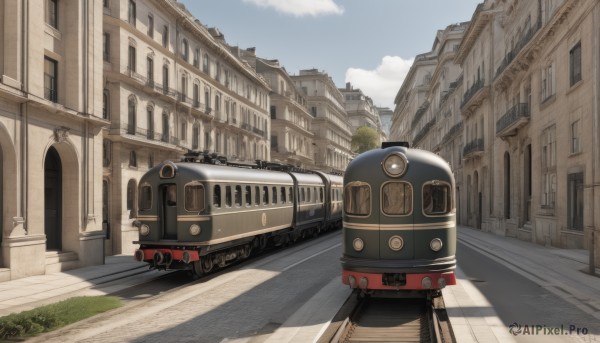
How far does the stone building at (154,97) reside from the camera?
27109 mm

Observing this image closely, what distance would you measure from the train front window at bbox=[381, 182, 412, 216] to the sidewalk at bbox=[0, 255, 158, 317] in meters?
8.06

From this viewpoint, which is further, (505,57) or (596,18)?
(505,57)

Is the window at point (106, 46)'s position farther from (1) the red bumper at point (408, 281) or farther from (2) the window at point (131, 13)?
(1) the red bumper at point (408, 281)

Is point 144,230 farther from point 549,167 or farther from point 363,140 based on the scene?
point 363,140

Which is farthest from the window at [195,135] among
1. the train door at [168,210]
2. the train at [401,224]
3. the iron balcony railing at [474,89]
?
the train at [401,224]

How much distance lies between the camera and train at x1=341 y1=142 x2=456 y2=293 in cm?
1077

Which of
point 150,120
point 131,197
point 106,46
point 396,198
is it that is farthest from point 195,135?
point 396,198

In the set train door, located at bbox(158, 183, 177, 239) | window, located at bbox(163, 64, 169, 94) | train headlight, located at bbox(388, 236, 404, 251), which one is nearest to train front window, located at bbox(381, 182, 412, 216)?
train headlight, located at bbox(388, 236, 404, 251)

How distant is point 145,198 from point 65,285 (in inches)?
131

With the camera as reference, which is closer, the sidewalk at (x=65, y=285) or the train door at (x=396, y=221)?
the train door at (x=396, y=221)

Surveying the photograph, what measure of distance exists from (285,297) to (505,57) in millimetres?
27286

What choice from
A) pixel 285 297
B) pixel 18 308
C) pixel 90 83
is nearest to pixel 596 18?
pixel 285 297

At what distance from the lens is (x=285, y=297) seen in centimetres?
1287

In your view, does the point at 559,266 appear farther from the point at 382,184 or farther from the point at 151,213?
the point at 151,213
